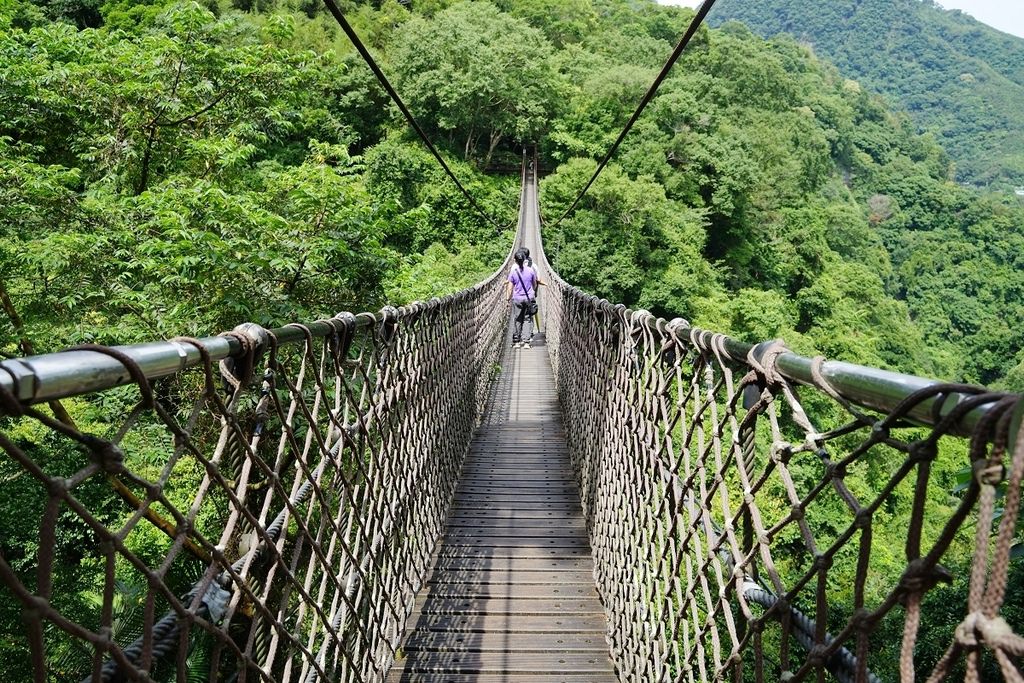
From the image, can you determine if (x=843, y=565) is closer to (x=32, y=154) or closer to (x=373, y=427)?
(x=373, y=427)

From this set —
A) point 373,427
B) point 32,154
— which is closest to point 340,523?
point 373,427

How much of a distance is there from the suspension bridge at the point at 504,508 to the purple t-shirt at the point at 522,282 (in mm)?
1340

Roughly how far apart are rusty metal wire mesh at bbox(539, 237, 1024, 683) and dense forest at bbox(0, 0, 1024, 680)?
3068mm

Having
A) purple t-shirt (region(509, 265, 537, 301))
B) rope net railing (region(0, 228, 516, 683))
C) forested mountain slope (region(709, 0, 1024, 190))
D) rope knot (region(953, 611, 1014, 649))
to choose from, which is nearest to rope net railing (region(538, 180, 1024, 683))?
rope knot (region(953, 611, 1014, 649))

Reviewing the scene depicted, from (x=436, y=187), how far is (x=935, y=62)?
219 ft

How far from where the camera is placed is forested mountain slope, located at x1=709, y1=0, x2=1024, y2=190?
50.4m

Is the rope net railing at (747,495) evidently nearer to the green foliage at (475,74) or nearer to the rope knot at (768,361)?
the rope knot at (768,361)

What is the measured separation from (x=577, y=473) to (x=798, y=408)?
2262mm

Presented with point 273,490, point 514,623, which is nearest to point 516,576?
point 514,623

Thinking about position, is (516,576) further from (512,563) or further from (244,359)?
(244,359)

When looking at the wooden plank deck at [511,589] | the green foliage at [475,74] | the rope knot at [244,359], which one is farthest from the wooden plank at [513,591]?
the green foliage at [475,74]

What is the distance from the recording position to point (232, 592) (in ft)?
2.90

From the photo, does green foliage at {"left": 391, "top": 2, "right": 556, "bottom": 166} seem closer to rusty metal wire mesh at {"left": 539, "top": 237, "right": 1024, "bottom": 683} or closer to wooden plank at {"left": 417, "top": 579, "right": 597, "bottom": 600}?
rusty metal wire mesh at {"left": 539, "top": 237, "right": 1024, "bottom": 683}

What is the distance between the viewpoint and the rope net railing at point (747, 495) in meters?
0.46
